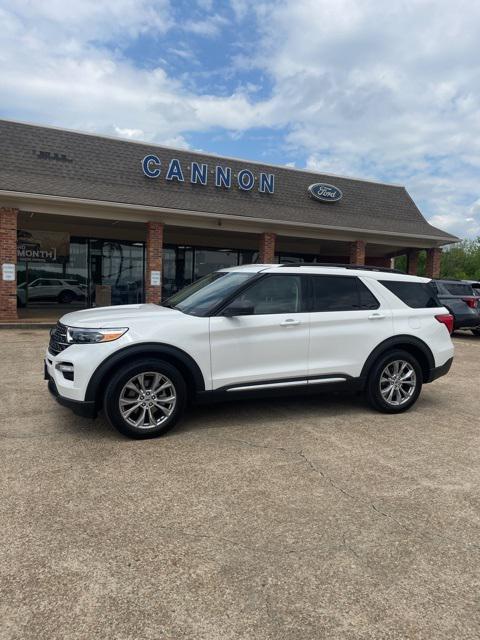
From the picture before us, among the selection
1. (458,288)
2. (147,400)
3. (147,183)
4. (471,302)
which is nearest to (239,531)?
(147,400)

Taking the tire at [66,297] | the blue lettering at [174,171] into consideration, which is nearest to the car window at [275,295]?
the blue lettering at [174,171]

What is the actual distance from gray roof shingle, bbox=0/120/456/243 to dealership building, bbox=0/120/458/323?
39 millimetres

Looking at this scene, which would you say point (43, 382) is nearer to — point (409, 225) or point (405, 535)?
point (405, 535)

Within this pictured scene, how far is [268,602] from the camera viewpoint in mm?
2398

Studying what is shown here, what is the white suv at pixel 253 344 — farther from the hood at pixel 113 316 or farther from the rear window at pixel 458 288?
the rear window at pixel 458 288

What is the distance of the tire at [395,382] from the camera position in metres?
5.62

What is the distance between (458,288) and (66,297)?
14.2 meters

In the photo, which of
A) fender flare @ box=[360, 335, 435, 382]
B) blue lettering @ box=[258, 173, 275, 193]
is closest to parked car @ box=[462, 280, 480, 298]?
blue lettering @ box=[258, 173, 275, 193]

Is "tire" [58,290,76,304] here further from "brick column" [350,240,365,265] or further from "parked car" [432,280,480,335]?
"parked car" [432,280,480,335]

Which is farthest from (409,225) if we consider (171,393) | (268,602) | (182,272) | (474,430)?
(268,602)

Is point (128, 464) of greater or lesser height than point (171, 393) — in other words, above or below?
below

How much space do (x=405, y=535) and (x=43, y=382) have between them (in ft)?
17.7

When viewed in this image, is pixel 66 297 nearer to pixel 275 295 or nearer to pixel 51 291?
pixel 51 291

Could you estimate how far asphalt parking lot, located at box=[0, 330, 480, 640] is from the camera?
229 cm
